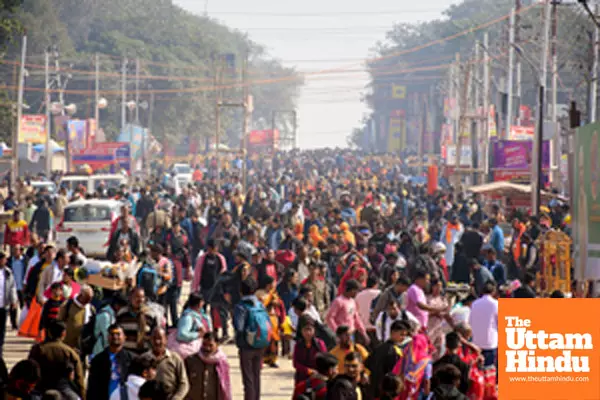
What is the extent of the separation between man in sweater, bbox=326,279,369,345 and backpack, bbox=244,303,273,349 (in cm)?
81

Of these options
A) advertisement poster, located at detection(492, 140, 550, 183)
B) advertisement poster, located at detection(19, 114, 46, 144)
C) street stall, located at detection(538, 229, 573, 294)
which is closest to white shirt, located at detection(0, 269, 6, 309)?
street stall, located at detection(538, 229, 573, 294)

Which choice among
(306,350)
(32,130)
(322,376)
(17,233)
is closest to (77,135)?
(32,130)

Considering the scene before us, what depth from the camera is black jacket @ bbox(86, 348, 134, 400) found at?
10250 millimetres

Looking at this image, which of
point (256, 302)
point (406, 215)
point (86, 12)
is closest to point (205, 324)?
point (256, 302)

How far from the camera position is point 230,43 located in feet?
538

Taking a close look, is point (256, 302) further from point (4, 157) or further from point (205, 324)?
point (4, 157)

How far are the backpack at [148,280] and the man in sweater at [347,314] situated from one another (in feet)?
10.4

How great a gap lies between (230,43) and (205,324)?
154106 millimetres

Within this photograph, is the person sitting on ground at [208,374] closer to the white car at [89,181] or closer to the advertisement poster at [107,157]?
the white car at [89,181]

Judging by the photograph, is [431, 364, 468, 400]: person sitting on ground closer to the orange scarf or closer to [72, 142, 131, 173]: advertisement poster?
the orange scarf

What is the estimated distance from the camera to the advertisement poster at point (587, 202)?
15.9 metres

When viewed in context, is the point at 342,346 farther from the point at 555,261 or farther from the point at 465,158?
the point at 465,158

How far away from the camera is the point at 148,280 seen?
15.6 metres

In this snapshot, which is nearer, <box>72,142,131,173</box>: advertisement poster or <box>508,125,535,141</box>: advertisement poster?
<box>508,125,535,141</box>: advertisement poster
